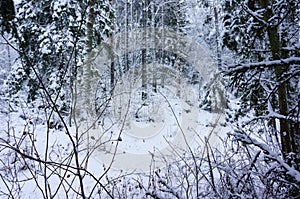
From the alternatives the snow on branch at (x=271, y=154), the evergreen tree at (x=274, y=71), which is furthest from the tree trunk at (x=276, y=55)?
the snow on branch at (x=271, y=154)

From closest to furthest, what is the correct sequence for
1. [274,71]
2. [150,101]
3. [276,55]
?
[276,55] → [274,71] → [150,101]

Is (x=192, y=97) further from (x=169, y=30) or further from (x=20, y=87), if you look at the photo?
(x=20, y=87)

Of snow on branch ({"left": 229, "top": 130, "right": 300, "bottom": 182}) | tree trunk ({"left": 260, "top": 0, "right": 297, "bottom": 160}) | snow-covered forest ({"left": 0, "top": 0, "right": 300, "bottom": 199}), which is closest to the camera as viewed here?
snow on branch ({"left": 229, "top": 130, "right": 300, "bottom": 182})

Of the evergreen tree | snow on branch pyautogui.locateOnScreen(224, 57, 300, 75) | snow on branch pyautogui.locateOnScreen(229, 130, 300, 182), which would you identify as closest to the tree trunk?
the evergreen tree

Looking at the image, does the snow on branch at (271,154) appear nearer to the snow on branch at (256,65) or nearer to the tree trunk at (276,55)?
the snow on branch at (256,65)

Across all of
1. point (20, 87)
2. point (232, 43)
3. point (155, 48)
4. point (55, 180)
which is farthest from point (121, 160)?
point (155, 48)

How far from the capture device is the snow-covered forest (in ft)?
6.70

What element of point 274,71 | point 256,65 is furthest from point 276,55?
point 256,65

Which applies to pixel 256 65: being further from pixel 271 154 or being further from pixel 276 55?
pixel 276 55

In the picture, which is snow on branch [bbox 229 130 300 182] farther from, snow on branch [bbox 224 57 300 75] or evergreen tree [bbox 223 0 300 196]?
snow on branch [bbox 224 57 300 75]

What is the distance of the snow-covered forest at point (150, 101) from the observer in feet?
6.70

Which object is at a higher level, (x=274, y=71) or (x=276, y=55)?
(x=276, y=55)

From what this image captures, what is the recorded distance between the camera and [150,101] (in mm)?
19031

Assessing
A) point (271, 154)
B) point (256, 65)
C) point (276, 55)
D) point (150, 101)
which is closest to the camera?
point (271, 154)
